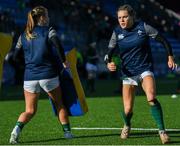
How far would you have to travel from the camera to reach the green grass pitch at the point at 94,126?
875 cm

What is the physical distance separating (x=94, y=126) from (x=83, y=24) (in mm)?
28649

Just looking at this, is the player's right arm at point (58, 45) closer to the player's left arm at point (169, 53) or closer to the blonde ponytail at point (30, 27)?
the blonde ponytail at point (30, 27)

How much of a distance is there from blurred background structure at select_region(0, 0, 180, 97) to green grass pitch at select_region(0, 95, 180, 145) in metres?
13.6

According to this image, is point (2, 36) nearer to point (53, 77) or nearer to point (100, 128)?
point (53, 77)

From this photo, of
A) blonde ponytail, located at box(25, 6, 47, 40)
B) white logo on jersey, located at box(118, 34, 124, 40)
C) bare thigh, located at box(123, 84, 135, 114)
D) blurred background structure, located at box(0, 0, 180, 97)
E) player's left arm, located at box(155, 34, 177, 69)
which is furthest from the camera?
blurred background structure, located at box(0, 0, 180, 97)

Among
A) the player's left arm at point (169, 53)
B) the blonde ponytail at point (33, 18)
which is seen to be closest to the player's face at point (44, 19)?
the blonde ponytail at point (33, 18)

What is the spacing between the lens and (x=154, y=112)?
857 cm

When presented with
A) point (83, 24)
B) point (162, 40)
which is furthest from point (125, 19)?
point (83, 24)

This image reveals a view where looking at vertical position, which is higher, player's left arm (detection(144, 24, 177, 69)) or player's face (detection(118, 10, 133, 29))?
player's face (detection(118, 10, 133, 29))

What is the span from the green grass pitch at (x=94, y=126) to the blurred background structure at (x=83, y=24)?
1358 cm

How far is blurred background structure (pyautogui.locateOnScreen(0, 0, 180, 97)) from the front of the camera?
1232 inches

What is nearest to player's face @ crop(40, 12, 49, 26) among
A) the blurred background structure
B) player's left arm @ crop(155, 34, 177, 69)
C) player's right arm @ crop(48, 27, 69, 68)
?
player's right arm @ crop(48, 27, 69, 68)

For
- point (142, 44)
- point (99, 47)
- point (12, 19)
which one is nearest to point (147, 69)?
point (142, 44)

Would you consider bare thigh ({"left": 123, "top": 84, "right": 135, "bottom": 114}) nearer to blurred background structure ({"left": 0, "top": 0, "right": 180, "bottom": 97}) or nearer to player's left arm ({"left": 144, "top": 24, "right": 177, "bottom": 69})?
player's left arm ({"left": 144, "top": 24, "right": 177, "bottom": 69})
